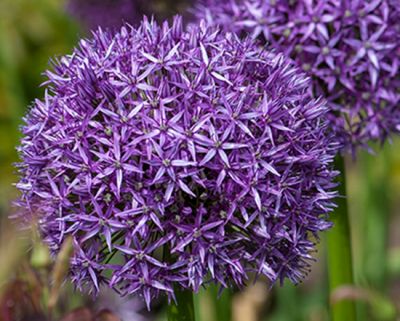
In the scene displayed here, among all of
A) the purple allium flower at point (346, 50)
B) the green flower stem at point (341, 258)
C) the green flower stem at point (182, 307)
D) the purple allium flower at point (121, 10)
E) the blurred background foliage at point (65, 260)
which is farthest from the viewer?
the purple allium flower at point (121, 10)

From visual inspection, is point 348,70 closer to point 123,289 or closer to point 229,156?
point 229,156

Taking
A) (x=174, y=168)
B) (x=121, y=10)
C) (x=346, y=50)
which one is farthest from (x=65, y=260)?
(x=121, y=10)

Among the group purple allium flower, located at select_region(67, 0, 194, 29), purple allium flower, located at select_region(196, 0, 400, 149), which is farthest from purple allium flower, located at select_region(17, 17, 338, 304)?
purple allium flower, located at select_region(67, 0, 194, 29)

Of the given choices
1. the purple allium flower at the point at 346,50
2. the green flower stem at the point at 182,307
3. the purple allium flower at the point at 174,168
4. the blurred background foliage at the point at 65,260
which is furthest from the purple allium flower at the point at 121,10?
the green flower stem at the point at 182,307

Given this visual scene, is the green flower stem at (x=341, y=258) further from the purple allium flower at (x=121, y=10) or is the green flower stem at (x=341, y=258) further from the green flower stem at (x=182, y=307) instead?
the purple allium flower at (x=121, y=10)

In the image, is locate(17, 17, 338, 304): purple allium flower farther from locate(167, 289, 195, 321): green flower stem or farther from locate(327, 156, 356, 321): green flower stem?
locate(327, 156, 356, 321): green flower stem

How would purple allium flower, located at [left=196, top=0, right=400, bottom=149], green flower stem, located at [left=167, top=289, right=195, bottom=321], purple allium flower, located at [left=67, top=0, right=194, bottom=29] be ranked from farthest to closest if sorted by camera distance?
1. purple allium flower, located at [left=67, top=0, right=194, bottom=29]
2. purple allium flower, located at [left=196, top=0, right=400, bottom=149]
3. green flower stem, located at [left=167, top=289, right=195, bottom=321]
